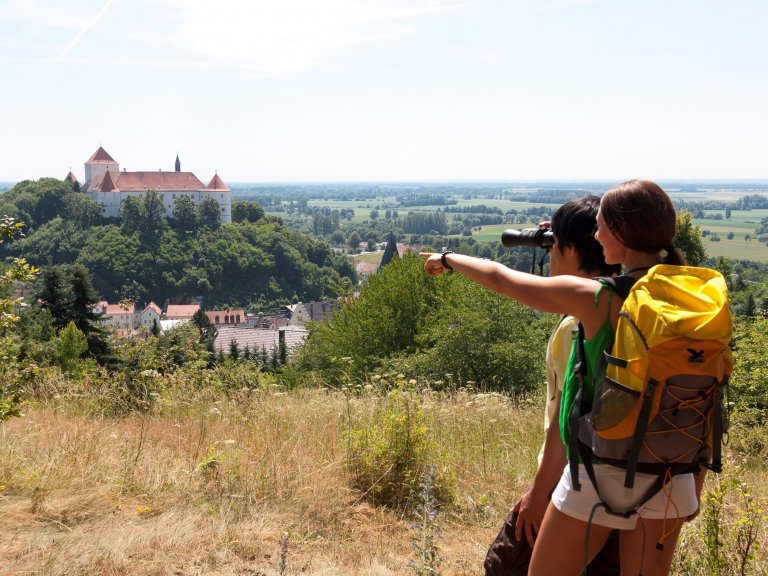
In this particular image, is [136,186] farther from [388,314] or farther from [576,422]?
[576,422]

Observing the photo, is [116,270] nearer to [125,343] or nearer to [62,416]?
[125,343]

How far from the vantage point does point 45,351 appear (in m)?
17.5

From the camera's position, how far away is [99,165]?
117625mm

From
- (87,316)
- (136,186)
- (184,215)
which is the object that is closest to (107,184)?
(136,186)

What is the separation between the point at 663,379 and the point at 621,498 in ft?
0.96

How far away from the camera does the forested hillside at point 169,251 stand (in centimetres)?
9356

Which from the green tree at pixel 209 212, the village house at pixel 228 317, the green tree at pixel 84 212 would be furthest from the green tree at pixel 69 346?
the green tree at pixel 84 212

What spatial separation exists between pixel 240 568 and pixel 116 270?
95.2m

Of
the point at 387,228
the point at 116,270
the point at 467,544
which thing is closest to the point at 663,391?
the point at 467,544

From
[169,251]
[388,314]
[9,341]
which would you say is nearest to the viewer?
[9,341]

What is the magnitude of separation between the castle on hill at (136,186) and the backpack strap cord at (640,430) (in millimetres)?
108668

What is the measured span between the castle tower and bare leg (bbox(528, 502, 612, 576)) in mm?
123500

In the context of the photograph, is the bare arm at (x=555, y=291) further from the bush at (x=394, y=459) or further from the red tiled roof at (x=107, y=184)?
the red tiled roof at (x=107, y=184)

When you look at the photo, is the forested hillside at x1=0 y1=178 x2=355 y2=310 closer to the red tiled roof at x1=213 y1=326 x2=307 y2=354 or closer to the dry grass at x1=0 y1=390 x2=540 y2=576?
the red tiled roof at x1=213 y1=326 x2=307 y2=354
